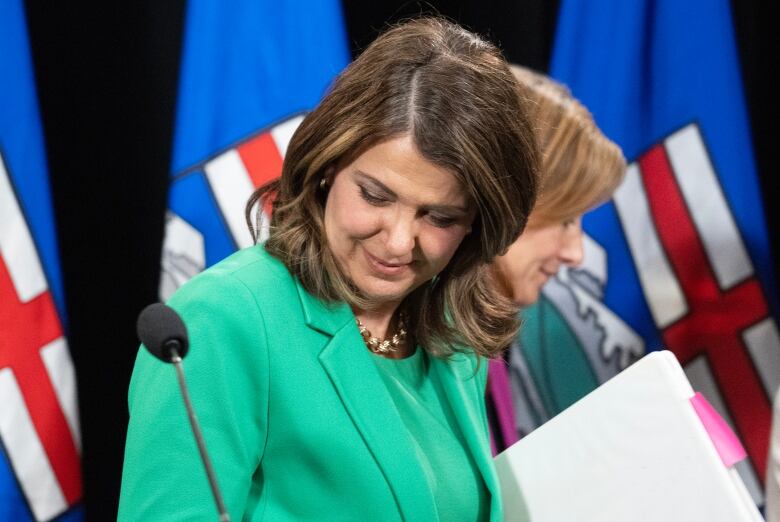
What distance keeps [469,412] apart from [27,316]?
87 centimetres

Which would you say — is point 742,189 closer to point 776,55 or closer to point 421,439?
point 776,55

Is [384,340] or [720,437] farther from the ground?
[384,340]

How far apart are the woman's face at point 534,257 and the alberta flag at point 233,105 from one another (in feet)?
1.59

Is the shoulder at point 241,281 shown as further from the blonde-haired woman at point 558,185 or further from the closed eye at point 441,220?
the blonde-haired woman at point 558,185

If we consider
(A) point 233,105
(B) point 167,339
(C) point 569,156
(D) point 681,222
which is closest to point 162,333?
(B) point 167,339

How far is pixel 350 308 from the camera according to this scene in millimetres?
1320

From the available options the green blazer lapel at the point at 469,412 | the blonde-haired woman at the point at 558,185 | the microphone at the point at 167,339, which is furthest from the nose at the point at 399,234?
the blonde-haired woman at the point at 558,185

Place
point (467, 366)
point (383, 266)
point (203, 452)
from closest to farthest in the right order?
point (203, 452)
point (383, 266)
point (467, 366)

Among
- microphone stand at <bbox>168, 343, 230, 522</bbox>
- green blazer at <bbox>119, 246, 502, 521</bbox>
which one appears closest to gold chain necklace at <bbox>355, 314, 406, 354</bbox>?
green blazer at <bbox>119, 246, 502, 521</bbox>

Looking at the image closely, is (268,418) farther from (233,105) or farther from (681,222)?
(681,222)

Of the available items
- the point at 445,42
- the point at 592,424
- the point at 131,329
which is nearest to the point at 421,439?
the point at 592,424

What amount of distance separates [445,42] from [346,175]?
0.61 ft

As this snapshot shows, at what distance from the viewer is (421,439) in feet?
4.43

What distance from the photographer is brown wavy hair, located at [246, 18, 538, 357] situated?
4.05 feet
